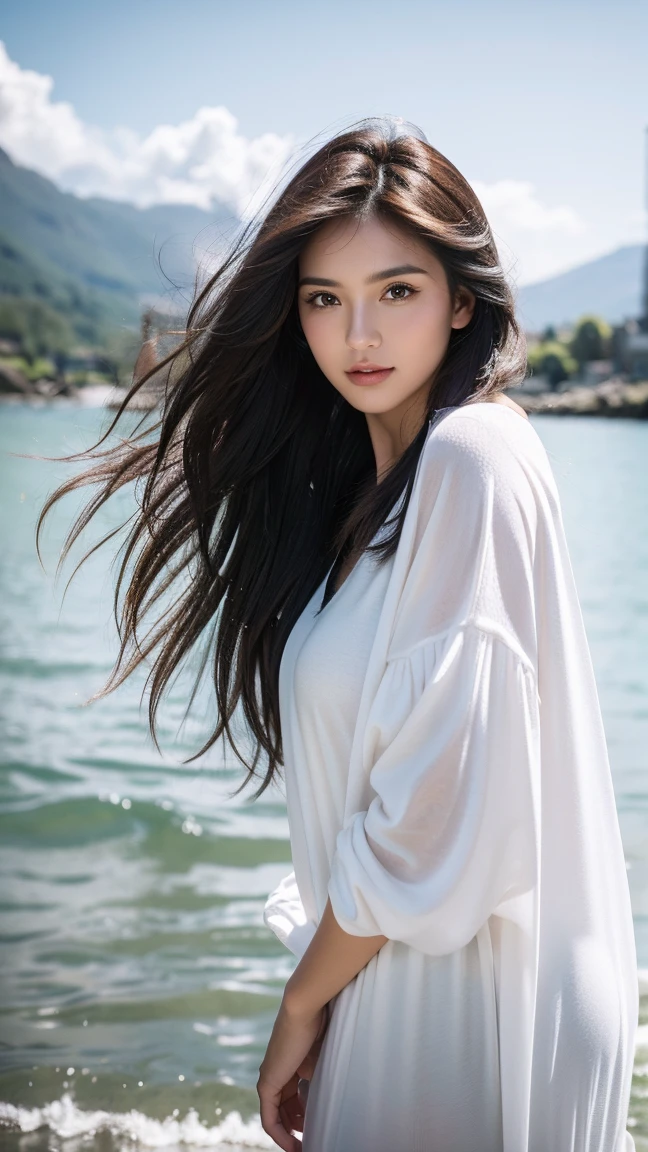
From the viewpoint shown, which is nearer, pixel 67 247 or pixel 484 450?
pixel 484 450

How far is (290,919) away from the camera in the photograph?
1.82m

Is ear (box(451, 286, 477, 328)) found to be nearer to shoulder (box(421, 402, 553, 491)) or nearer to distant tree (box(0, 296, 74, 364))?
shoulder (box(421, 402, 553, 491))

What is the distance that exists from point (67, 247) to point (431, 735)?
2846 inches

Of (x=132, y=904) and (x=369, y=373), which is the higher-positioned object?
(x=369, y=373)

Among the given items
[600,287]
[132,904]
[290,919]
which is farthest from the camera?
[600,287]

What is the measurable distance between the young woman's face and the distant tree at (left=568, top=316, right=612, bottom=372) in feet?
167

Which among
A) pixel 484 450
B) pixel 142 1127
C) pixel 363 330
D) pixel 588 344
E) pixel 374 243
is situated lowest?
pixel 588 344

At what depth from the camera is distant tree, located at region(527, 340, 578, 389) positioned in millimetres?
46844

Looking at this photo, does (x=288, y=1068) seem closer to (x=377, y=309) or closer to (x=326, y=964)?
(x=326, y=964)

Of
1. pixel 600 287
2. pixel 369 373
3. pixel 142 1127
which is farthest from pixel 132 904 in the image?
pixel 600 287

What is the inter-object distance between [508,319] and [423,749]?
704 millimetres

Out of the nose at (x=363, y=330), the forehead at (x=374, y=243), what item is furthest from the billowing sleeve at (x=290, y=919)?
the forehead at (x=374, y=243)

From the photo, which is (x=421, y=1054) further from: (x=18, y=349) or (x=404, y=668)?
(x=18, y=349)

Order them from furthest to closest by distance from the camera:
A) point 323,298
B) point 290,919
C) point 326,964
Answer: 1. point 290,919
2. point 323,298
3. point 326,964
